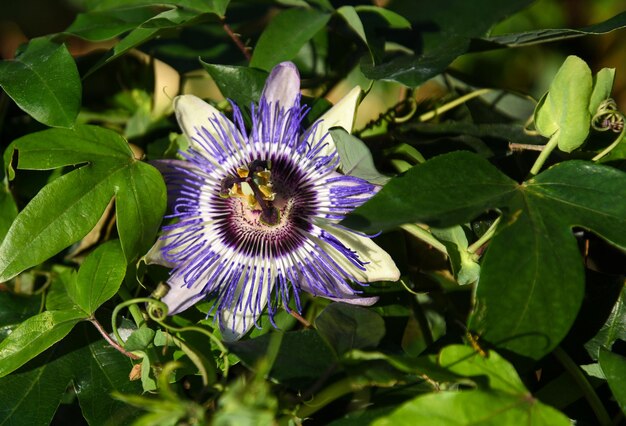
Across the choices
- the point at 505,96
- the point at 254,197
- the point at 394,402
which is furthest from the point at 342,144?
the point at 505,96

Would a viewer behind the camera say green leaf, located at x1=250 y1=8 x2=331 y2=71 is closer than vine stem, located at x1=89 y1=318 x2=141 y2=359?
No

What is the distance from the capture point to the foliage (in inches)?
38.0

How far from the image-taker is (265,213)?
1.33 metres

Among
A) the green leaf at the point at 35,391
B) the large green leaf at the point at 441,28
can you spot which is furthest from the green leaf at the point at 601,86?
the green leaf at the point at 35,391

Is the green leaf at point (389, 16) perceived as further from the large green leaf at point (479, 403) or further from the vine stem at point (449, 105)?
the large green leaf at point (479, 403)

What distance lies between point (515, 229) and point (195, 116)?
1.82ft

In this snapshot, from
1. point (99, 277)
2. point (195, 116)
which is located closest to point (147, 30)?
point (195, 116)

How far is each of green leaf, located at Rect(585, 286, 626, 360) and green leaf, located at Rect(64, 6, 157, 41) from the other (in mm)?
931

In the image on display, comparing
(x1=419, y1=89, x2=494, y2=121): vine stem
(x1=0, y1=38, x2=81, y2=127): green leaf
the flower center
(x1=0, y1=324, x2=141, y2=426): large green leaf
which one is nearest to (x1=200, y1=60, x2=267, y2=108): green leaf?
the flower center

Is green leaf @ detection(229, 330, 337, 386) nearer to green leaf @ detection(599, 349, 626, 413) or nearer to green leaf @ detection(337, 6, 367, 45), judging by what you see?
green leaf @ detection(599, 349, 626, 413)

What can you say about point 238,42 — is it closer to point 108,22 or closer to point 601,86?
point 108,22

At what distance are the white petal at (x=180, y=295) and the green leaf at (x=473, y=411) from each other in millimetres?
429

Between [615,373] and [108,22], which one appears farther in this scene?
[108,22]

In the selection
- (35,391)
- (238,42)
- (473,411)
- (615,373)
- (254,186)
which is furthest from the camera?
(238,42)
